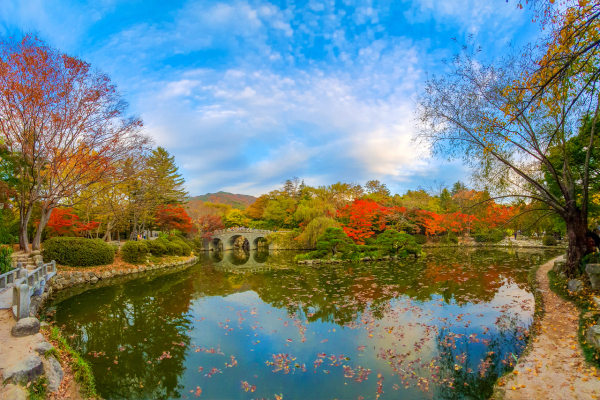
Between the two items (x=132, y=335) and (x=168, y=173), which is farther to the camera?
(x=168, y=173)

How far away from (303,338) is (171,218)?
22.8 m

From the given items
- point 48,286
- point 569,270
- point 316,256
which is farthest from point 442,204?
point 48,286

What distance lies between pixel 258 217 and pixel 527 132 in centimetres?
3680

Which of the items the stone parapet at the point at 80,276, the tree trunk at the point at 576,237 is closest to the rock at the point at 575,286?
the tree trunk at the point at 576,237

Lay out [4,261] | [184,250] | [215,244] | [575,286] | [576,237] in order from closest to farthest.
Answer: [575,286] < [576,237] < [4,261] < [184,250] < [215,244]

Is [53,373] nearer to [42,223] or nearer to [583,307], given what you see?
[583,307]

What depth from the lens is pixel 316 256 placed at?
1892 centimetres

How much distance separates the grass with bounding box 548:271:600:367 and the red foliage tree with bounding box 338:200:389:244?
13.0 meters

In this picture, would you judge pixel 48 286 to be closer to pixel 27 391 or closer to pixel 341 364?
pixel 27 391

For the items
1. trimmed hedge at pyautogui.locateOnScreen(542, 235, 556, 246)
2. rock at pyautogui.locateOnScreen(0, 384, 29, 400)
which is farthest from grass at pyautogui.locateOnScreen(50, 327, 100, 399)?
trimmed hedge at pyautogui.locateOnScreen(542, 235, 556, 246)

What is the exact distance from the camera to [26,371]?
3668mm

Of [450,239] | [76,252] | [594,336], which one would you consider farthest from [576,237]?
[450,239]

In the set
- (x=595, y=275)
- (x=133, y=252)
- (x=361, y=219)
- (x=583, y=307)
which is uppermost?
(x=361, y=219)

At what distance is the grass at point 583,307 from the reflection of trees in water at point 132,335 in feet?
18.3
